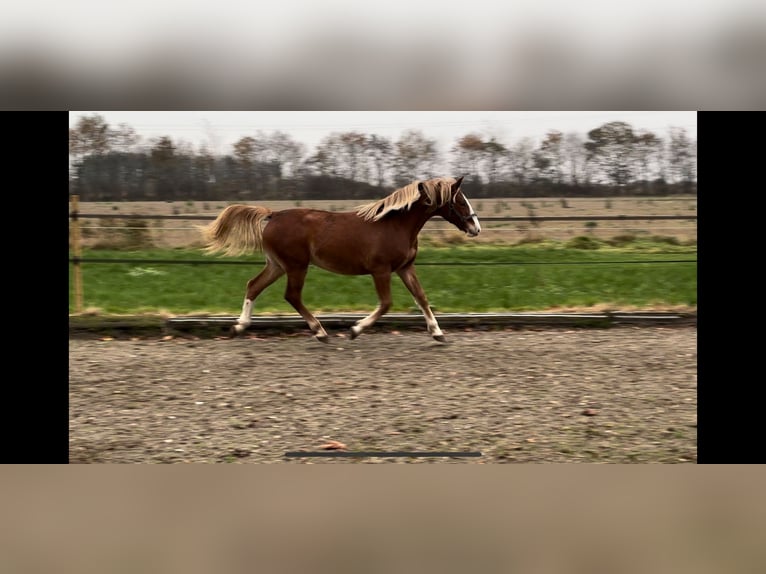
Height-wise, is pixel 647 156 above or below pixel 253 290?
above

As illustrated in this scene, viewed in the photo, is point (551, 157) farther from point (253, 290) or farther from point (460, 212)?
point (253, 290)

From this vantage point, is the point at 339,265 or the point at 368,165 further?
the point at 339,265

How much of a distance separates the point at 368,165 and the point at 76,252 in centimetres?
221

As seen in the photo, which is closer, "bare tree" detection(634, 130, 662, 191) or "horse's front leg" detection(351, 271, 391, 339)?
"bare tree" detection(634, 130, 662, 191)

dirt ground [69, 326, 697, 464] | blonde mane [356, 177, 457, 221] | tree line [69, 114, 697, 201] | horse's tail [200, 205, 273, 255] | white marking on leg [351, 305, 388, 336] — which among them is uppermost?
tree line [69, 114, 697, 201]

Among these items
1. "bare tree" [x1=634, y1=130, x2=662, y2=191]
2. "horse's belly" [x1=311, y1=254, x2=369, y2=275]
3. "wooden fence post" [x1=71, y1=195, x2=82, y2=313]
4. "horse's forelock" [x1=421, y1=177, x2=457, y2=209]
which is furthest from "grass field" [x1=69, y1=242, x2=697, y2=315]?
"bare tree" [x1=634, y1=130, x2=662, y2=191]

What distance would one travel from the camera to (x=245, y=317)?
6.28 meters

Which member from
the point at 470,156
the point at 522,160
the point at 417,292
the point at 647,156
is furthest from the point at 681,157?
the point at 417,292

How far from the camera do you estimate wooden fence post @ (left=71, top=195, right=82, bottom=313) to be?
6125 millimetres

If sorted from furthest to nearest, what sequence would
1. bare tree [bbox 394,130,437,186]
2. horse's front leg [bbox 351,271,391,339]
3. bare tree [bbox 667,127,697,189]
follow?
horse's front leg [bbox 351,271,391,339]
bare tree [bbox 394,130,437,186]
bare tree [bbox 667,127,697,189]

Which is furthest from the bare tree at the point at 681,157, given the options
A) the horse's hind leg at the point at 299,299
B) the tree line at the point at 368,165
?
the horse's hind leg at the point at 299,299

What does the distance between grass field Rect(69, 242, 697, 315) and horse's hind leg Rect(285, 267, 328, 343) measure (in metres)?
0.10

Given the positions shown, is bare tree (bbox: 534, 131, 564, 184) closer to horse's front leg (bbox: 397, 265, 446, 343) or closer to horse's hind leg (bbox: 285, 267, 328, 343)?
horse's front leg (bbox: 397, 265, 446, 343)
